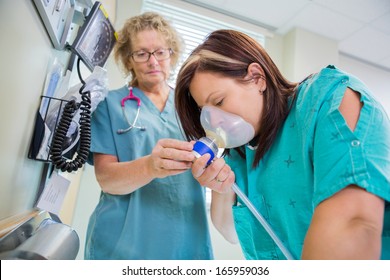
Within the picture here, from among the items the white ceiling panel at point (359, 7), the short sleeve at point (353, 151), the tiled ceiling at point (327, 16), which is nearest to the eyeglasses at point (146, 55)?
the short sleeve at point (353, 151)

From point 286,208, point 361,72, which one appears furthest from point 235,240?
point 361,72

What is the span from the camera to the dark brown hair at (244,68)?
2.61ft

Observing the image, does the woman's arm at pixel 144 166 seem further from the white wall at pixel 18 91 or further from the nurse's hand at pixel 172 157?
the white wall at pixel 18 91

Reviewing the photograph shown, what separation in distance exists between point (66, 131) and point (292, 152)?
66 cm

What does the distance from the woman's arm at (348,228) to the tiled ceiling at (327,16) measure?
237 centimetres

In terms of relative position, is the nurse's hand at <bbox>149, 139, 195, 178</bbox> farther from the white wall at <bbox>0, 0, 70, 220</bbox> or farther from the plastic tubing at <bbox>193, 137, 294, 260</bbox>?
the white wall at <bbox>0, 0, 70, 220</bbox>

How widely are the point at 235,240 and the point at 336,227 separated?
76 centimetres

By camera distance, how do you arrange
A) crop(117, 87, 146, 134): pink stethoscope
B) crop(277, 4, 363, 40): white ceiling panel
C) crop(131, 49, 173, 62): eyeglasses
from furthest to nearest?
crop(277, 4, 363, 40): white ceiling panel, crop(131, 49, 173, 62): eyeglasses, crop(117, 87, 146, 134): pink stethoscope

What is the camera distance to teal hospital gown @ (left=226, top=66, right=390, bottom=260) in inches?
20.2

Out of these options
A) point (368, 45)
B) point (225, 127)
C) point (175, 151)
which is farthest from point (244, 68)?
point (368, 45)

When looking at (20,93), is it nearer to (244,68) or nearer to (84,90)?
(84,90)

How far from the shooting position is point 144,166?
837 millimetres

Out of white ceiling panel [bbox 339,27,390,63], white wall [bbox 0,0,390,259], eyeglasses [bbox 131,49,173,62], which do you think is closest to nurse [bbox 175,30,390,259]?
eyeglasses [bbox 131,49,173,62]

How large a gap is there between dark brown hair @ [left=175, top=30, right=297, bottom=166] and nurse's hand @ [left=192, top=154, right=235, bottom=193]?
0.35 ft
